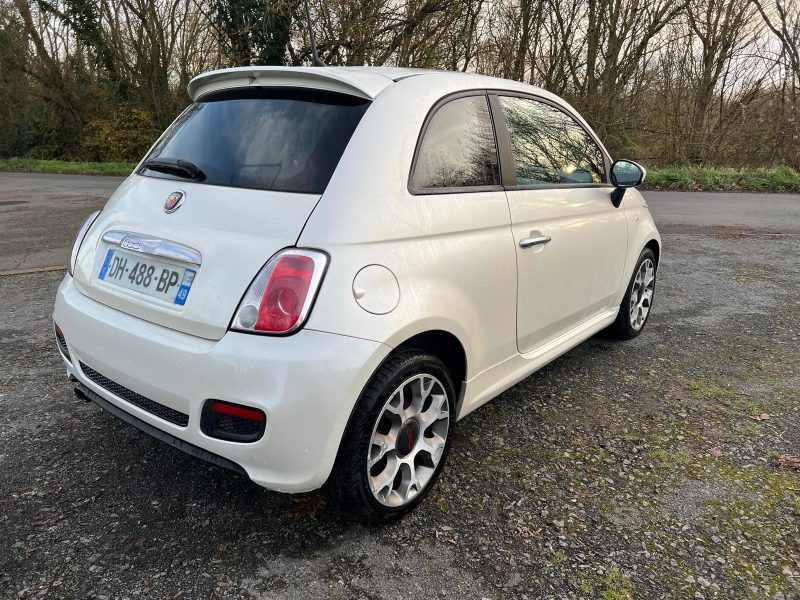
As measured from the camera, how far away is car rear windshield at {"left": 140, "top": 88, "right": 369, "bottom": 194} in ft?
7.18

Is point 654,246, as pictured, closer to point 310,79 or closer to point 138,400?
point 310,79

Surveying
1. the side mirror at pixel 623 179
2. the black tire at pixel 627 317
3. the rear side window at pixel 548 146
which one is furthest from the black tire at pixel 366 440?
the black tire at pixel 627 317

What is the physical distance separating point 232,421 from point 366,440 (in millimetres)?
466

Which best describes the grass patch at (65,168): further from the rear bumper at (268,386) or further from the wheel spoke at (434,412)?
the wheel spoke at (434,412)

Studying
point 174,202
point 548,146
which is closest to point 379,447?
point 174,202

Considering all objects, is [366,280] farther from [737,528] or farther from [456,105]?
[737,528]

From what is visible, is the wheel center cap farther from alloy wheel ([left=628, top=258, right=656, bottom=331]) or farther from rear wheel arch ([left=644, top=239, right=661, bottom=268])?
rear wheel arch ([left=644, top=239, right=661, bottom=268])

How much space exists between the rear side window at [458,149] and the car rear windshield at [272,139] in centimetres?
32

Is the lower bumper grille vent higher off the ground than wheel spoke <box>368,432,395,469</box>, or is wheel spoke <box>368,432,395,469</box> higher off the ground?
the lower bumper grille vent

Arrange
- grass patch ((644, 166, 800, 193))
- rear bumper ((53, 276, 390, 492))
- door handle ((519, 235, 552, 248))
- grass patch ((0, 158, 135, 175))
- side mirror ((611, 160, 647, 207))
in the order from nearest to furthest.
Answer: rear bumper ((53, 276, 390, 492)) → door handle ((519, 235, 552, 248)) → side mirror ((611, 160, 647, 207)) → grass patch ((644, 166, 800, 193)) → grass patch ((0, 158, 135, 175))

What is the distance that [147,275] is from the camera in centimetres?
226

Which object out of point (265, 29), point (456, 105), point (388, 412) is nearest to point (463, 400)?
point (388, 412)

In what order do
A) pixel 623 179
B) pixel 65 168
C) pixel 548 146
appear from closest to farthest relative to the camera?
pixel 548 146, pixel 623 179, pixel 65 168

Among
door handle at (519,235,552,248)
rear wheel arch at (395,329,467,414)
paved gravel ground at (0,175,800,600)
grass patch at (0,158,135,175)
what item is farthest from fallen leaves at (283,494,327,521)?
grass patch at (0,158,135,175)
